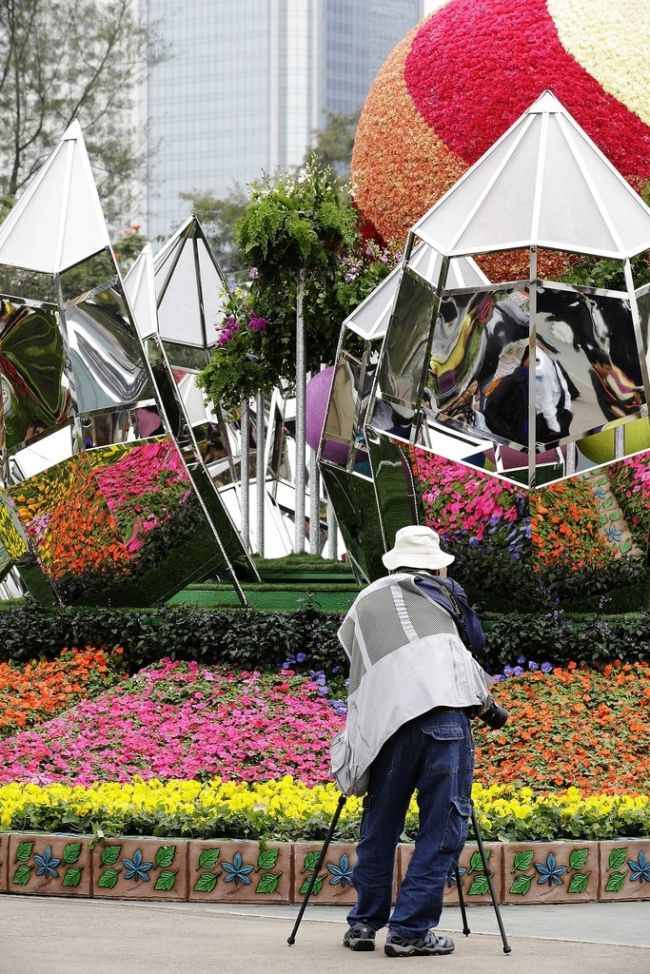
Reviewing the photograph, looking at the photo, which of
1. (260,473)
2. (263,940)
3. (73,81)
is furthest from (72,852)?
(73,81)

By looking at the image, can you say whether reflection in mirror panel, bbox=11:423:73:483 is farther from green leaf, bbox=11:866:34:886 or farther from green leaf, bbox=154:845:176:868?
green leaf, bbox=154:845:176:868

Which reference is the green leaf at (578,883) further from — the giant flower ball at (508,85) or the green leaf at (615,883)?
the giant flower ball at (508,85)

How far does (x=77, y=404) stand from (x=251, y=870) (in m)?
5.54

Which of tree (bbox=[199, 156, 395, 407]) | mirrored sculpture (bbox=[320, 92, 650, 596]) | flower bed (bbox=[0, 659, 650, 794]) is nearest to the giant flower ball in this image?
tree (bbox=[199, 156, 395, 407])

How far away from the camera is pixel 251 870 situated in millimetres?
6121

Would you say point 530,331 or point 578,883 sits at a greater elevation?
point 530,331

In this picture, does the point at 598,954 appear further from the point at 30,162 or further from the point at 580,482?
the point at 30,162

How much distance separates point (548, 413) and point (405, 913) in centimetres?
533

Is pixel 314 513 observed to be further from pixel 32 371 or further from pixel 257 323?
pixel 32 371

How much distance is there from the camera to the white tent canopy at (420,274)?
1013cm

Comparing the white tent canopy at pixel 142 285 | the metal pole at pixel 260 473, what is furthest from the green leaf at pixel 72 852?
the metal pole at pixel 260 473

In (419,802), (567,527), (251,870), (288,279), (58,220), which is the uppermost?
(288,279)

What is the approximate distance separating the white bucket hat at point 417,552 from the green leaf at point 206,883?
1691 mm

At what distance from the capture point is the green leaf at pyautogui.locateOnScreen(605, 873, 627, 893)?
6.36 m
